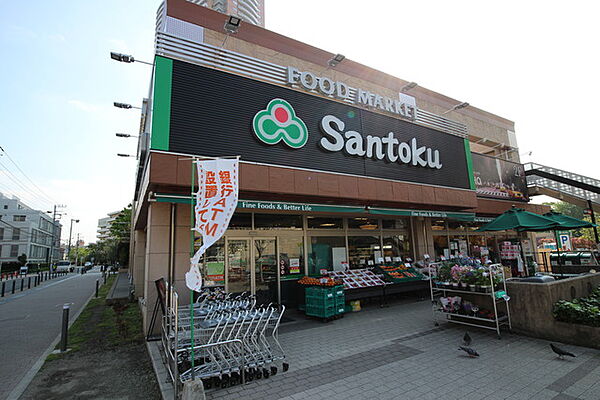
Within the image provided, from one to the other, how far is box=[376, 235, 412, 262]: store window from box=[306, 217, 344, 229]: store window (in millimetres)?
2361

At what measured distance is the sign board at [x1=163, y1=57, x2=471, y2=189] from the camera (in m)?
7.21

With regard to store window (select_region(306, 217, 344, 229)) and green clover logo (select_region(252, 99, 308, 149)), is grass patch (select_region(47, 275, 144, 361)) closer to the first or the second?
store window (select_region(306, 217, 344, 229))

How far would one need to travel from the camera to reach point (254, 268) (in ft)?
29.2

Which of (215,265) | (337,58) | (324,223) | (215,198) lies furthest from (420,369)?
(337,58)

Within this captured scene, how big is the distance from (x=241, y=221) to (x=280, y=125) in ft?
9.95

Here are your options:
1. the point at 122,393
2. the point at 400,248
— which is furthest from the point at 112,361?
the point at 400,248

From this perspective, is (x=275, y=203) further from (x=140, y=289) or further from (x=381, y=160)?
(x=140, y=289)

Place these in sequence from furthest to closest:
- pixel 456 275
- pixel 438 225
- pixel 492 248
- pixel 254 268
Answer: pixel 492 248
pixel 438 225
pixel 254 268
pixel 456 275

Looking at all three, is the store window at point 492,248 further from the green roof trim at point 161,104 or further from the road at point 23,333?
the road at point 23,333

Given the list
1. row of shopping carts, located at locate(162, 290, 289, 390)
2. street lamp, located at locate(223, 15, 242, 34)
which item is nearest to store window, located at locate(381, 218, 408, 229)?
row of shopping carts, located at locate(162, 290, 289, 390)

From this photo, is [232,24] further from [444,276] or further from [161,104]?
[444,276]

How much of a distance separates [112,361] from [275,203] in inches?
189

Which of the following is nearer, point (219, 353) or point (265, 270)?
point (219, 353)

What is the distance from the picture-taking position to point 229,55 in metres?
9.25
